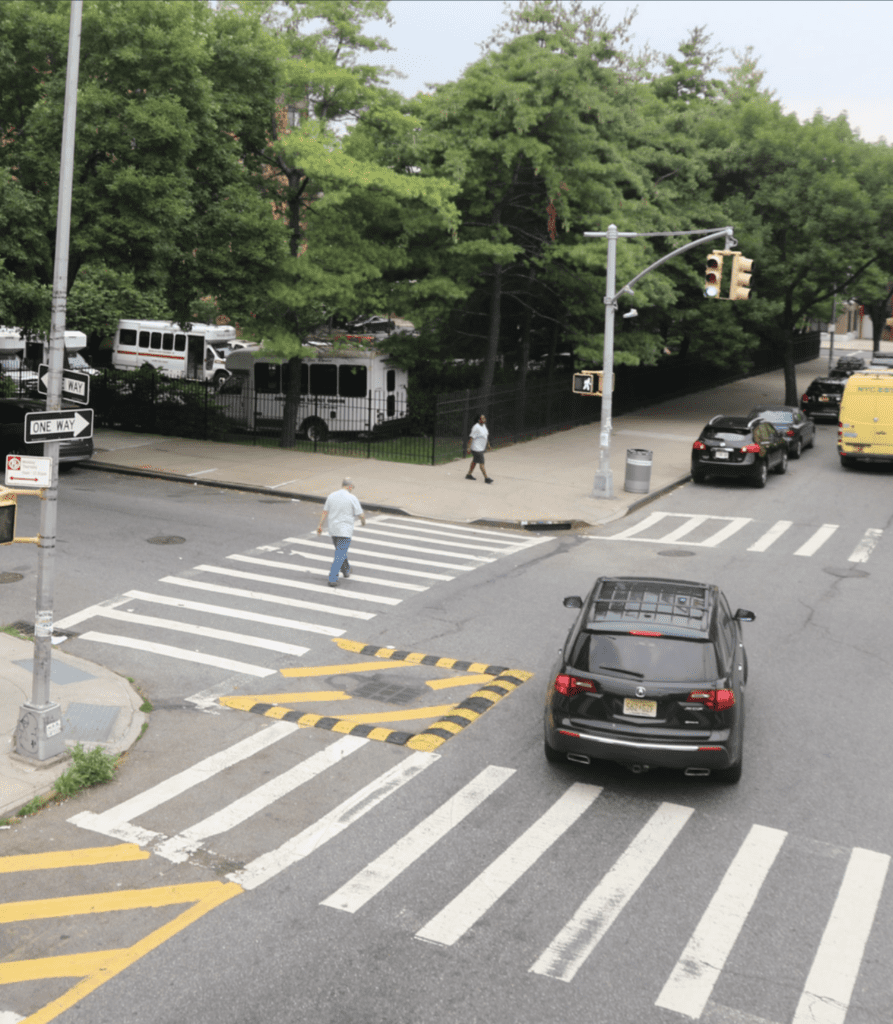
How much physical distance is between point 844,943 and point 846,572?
11.8 m

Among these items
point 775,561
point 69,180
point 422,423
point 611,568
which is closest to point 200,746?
point 69,180

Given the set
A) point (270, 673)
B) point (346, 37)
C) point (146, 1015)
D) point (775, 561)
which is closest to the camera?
point (146, 1015)

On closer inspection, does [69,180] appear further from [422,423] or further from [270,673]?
[422,423]

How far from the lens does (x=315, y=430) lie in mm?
32250

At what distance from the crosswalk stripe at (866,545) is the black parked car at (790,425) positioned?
8.78 m

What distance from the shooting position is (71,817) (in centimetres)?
893

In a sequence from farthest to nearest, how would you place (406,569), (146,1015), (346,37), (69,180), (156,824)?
(346,37), (406,569), (69,180), (156,824), (146,1015)

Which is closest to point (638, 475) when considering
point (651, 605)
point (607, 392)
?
point (607, 392)

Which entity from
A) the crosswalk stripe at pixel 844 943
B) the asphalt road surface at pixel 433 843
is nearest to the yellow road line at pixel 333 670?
the asphalt road surface at pixel 433 843

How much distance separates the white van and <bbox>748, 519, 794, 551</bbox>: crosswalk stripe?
24534mm

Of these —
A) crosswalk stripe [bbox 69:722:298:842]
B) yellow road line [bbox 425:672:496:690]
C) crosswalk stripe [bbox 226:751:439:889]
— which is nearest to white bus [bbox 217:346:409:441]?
yellow road line [bbox 425:672:496:690]

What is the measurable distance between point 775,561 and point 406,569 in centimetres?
658

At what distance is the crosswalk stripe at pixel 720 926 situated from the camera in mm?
6473

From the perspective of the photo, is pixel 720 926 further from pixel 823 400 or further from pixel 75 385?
pixel 823 400
